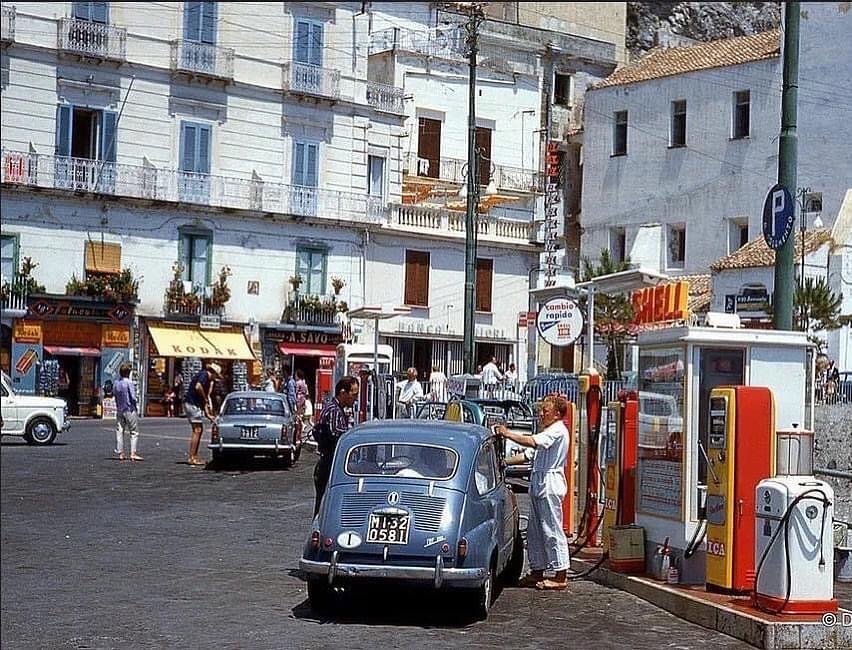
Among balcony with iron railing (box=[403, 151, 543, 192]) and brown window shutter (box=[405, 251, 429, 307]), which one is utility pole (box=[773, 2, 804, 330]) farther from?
balcony with iron railing (box=[403, 151, 543, 192])

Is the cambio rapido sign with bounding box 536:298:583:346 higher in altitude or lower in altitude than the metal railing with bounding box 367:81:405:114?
lower

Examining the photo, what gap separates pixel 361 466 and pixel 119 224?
102 feet

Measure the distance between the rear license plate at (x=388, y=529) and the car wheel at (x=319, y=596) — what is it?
2.30ft

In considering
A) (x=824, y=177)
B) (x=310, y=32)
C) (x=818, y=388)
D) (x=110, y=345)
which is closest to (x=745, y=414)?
(x=824, y=177)

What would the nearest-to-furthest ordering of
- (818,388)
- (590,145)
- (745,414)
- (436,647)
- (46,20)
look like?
(436,647) < (745,414) < (818,388) < (46,20) < (590,145)

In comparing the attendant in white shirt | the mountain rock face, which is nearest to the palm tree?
the attendant in white shirt

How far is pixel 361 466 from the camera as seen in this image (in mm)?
12195

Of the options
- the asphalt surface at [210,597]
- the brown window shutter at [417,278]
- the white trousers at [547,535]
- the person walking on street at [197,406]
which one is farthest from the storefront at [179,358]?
the white trousers at [547,535]

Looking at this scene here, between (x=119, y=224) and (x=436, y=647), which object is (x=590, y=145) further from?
(x=436, y=647)

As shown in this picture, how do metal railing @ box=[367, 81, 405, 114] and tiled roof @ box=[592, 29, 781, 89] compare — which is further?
metal railing @ box=[367, 81, 405, 114]

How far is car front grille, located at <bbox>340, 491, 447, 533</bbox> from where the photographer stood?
37.5 ft

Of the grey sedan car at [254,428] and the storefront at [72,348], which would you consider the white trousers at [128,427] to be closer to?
the grey sedan car at [254,428]

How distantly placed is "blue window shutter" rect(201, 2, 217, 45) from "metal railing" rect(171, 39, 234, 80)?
0.39 m

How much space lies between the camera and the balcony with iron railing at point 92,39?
40.0 m
